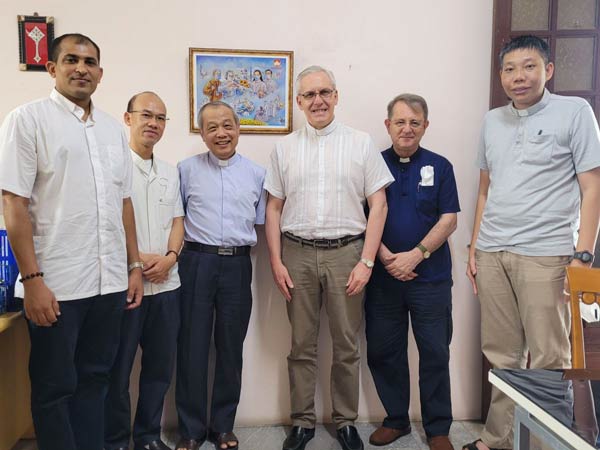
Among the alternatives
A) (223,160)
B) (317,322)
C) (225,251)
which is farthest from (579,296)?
(223,160)

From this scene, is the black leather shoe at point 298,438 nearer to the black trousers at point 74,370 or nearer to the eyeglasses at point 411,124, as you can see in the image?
the black trousers at point 74,370

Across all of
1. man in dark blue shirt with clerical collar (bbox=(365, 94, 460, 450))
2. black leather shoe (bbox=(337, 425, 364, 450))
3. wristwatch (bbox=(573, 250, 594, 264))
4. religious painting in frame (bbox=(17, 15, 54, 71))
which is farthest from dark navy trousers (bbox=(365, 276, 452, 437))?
religious painting in frame (bbox=(17, 15, 54, 71))

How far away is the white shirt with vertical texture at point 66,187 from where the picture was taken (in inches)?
60.1

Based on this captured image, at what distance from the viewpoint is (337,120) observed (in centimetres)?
246

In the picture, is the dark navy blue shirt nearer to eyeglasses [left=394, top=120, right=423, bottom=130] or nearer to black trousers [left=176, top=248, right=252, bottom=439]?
eyeglasses [left=394, top=120, right=423, bottom=130]

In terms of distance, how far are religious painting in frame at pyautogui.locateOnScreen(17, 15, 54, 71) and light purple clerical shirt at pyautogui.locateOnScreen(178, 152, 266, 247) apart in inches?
33.3

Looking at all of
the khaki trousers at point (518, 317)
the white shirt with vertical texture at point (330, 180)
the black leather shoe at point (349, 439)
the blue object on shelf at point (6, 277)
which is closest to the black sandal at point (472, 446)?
Answer: the khaki trousers at point (518, 317)

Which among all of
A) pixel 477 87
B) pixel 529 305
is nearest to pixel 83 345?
pixel 529 305

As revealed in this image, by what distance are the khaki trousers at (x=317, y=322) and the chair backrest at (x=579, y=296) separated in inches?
37.0

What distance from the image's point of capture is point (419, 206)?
2229 mm

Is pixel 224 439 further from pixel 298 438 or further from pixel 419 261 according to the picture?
pixel 419 261

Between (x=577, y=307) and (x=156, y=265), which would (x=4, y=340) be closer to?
(x=156, y=265)

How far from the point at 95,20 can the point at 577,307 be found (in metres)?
2.33

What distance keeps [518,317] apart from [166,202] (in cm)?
158
